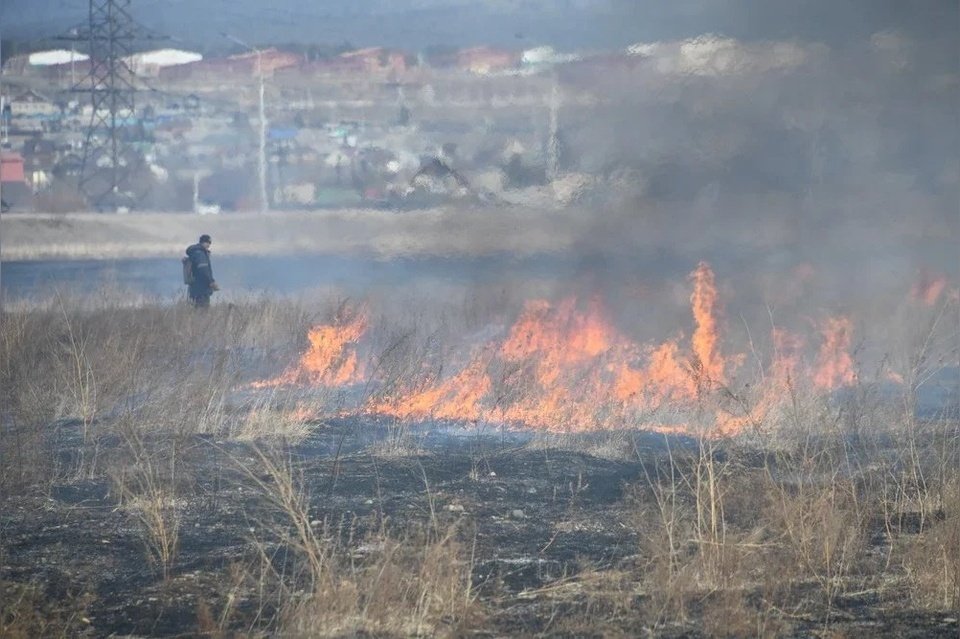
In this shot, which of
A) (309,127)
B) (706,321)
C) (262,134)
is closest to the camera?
(706,321)

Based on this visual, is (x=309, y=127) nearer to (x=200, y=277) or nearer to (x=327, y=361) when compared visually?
(x=200, y=277)

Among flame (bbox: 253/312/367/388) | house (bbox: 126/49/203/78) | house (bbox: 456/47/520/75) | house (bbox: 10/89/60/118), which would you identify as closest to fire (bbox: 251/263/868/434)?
flame (bbox: 253/312/367/388)

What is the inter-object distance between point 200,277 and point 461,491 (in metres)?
8.77

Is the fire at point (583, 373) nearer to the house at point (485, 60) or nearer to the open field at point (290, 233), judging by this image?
the open field at point (290, 233)

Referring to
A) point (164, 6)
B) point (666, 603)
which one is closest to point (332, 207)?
point (164, 6)

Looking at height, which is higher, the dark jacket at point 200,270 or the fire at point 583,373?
the dark jacket at point 200,270

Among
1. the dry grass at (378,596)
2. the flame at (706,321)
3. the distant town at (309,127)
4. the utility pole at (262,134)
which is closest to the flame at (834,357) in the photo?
the flame at (706,321)

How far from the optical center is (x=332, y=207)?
23797mm

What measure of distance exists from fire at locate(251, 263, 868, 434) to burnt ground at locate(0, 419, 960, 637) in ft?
2.74

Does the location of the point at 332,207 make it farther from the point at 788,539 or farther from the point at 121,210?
the point at 788,539

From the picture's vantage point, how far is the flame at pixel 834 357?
13469 millimetres

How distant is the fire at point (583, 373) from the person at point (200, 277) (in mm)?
2231

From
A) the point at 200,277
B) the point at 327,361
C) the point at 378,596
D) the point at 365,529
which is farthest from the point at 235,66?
the point at 378,596

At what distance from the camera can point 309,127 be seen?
95.2ft
